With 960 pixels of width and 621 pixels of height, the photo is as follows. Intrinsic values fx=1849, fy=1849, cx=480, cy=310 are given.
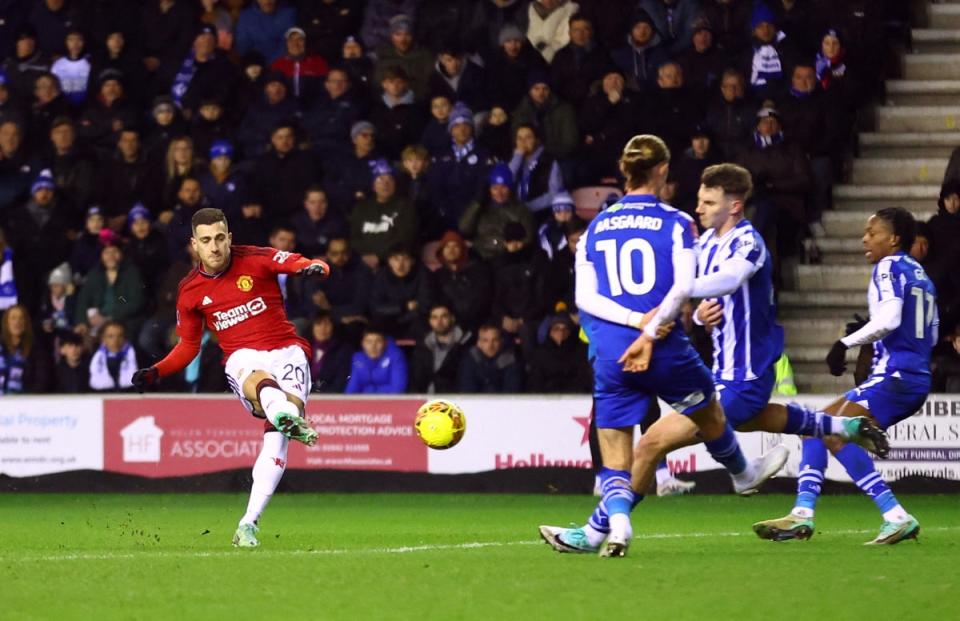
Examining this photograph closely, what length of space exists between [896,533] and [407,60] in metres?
10.9

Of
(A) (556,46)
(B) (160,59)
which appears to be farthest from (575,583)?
(B) (160,59)

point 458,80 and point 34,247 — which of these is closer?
point 34,247

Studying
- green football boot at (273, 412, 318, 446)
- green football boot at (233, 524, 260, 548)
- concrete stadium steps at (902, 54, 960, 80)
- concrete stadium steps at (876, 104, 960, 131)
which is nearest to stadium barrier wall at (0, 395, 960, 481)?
concrete stadium steps at (876, 104, 960, 131)

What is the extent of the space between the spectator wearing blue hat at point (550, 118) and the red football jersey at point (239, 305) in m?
7.92

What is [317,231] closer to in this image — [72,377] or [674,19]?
[72,377]

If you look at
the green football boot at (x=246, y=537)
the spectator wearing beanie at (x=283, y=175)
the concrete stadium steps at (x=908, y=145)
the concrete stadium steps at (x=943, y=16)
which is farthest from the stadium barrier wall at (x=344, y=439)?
the concrete stadium steps at (x=943, y=16)

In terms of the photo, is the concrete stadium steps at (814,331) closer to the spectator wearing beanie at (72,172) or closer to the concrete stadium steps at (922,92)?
the concrete stadium steps at (922,92)

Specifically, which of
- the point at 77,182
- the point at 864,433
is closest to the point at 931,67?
the point at 77,182

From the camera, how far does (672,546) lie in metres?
10.2

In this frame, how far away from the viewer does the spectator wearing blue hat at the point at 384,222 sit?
18.2 meters

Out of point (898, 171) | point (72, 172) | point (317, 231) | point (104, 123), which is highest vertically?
point (104, 123)

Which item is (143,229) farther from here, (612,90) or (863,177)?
(863,177)

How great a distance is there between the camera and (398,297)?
17.8 metres

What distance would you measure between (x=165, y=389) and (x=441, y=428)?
7.00 m
